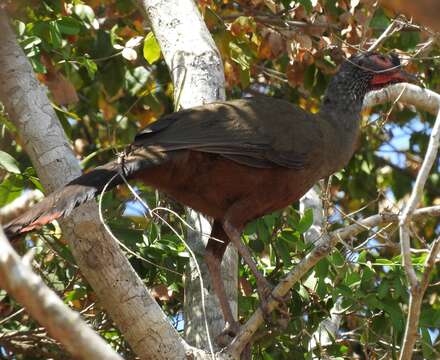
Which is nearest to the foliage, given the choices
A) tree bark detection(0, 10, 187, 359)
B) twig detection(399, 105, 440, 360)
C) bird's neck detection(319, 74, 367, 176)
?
bird's neck detection(319, 74, 367, 176)

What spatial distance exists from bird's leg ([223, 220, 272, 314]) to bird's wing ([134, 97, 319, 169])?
40cm

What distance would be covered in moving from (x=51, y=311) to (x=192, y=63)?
2926 millimetres

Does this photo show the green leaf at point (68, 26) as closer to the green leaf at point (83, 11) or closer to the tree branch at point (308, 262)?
the green leaf at point (83, 11)

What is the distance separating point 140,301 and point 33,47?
213cm

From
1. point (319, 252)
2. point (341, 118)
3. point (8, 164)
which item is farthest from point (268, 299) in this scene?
point (341, 118)

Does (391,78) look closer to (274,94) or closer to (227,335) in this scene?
(274,94)

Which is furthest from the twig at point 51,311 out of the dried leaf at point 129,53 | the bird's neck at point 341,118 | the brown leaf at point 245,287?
the dried leaf at point 129,53

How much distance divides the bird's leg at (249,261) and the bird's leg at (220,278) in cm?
8

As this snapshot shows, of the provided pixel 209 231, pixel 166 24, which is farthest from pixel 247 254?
pixel 166 24

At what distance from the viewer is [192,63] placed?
4.68m

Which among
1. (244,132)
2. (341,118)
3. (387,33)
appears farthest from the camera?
(341,118)

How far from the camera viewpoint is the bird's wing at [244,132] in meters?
4.50

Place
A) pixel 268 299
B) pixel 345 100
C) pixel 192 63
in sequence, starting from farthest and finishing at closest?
pixel 345 100 → pixel 192 63 → pixel 268 299

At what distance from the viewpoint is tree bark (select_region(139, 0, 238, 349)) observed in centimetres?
460
